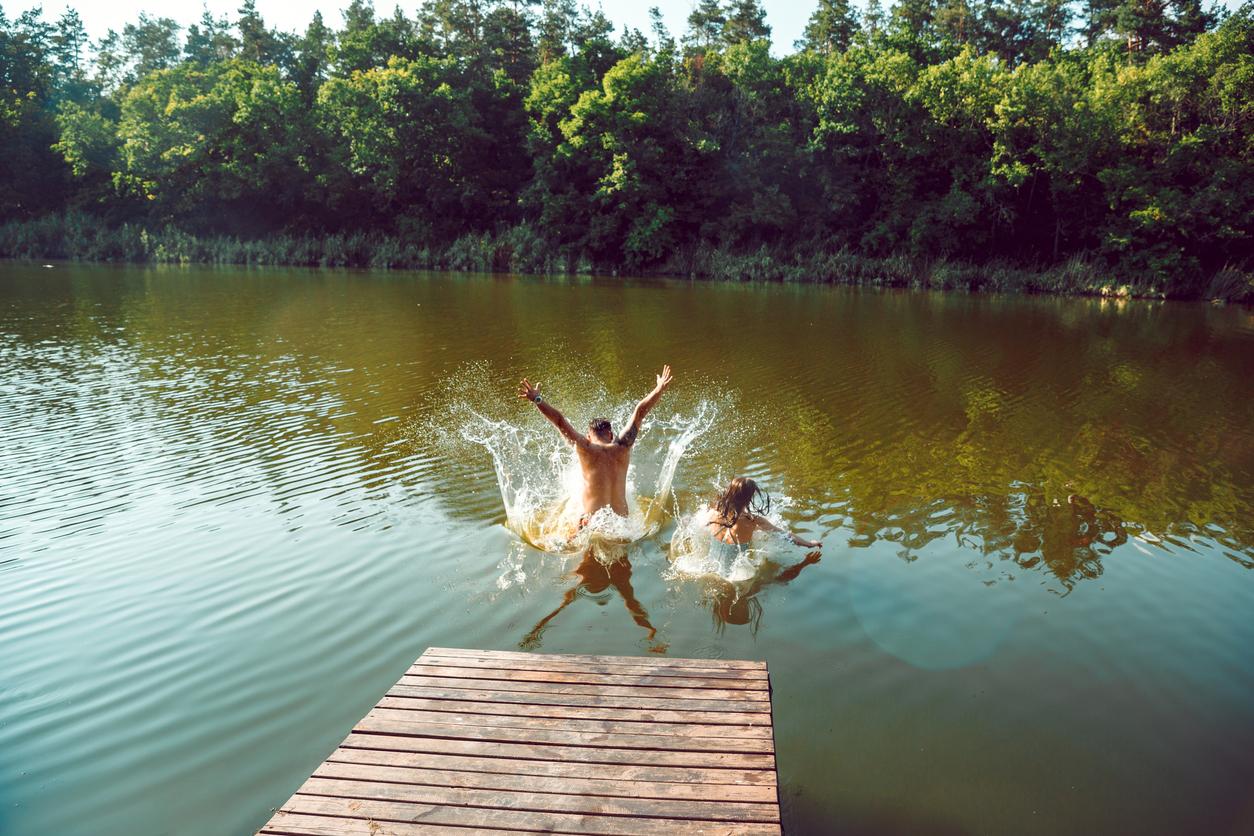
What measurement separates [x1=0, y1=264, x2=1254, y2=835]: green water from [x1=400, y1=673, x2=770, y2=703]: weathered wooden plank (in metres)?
0.71

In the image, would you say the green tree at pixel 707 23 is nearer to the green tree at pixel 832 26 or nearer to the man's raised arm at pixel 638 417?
the green tree at pixel 832 26

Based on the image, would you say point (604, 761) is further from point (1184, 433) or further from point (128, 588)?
point (1184, 433)

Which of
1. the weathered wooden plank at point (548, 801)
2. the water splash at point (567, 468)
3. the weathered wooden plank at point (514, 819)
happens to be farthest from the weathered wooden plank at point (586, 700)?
the water splash at point (567, 468)

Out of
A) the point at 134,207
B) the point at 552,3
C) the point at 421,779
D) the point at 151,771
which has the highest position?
the point at 552,3

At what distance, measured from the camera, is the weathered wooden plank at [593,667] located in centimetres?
491

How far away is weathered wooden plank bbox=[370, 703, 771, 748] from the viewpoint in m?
4.32

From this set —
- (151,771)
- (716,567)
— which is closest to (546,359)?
(716,567)

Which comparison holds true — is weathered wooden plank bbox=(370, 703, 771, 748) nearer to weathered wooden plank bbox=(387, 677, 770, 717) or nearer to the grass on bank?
weathered wooden plank bbox=(387, 677, 770, 717)

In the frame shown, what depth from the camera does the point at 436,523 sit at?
8.80m

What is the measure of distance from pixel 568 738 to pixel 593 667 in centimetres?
77

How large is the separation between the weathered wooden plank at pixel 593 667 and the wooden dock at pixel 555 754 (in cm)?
1

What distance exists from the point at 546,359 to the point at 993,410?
9.34 m

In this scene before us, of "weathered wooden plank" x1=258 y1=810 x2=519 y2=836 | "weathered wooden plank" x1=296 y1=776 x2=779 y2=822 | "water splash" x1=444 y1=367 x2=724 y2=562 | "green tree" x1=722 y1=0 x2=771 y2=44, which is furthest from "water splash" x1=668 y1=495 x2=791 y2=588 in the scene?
"green tree" x1=722 y1=0 x2=771 y2=44

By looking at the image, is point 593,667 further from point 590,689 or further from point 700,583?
point 700,583
